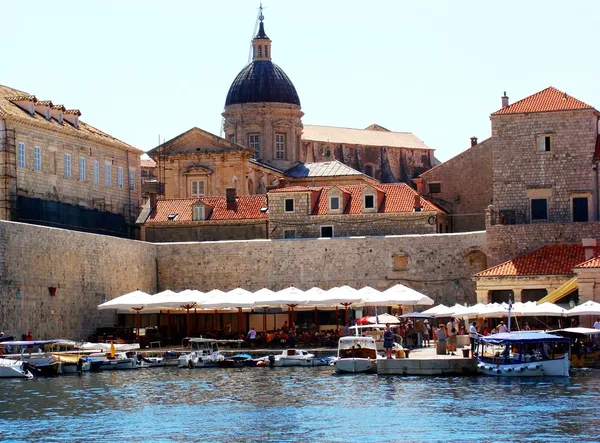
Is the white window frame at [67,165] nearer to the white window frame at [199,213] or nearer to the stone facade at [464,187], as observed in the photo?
the white window frame at [199,213]

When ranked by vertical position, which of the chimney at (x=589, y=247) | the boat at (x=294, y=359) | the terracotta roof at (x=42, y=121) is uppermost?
the terracotta roof at (x=42, y=121)

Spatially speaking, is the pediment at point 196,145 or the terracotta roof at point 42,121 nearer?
the terracotta roof at point 42,121

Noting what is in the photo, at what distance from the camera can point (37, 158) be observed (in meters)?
60.4

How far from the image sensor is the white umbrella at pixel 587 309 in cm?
4372

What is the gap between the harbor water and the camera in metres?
30.8

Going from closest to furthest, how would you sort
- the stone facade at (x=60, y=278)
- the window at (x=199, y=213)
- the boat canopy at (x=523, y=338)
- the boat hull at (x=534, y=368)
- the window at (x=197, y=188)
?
the boat canopy at (x=523, y=338)
the boat hull at (x=534, y=368)
the stone facade at (x=60, y=278)
the window at (x=199, y=213)
the window at (x=197, y=188)

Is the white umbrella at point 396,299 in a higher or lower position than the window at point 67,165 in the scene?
lower

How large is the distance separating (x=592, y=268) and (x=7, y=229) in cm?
1889

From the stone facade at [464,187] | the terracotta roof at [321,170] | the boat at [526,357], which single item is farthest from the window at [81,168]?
the boat at [526,357]

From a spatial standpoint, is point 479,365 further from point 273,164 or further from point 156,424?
point 273,164

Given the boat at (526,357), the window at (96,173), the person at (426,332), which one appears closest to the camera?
the boat at (526,357)

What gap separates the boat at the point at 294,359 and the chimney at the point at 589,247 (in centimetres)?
1101

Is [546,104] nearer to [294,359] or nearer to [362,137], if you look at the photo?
[294,359]

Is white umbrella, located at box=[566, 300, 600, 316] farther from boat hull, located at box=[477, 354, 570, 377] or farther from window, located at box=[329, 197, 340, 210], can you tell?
window, located at box=[329, 197, 340, 210]
